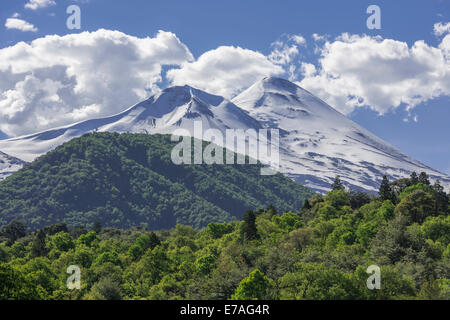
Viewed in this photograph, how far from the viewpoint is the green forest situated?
75.2 meters

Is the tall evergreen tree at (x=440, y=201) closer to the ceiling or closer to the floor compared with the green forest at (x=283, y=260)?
closer to the ceiling

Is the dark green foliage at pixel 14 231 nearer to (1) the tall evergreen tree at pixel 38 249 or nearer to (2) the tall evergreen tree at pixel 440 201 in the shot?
(1) the tall evergreen tree at pixel 38 249

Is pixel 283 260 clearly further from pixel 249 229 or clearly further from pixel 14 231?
pixel 14 231

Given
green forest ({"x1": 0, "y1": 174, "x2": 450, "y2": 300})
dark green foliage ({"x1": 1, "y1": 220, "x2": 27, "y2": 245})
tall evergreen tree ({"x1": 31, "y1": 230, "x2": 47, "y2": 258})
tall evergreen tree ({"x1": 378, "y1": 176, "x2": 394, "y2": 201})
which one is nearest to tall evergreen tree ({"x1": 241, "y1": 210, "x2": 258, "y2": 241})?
green forest ({"x1": 0, "y1": 174, "x2": 450, "y2": 300})

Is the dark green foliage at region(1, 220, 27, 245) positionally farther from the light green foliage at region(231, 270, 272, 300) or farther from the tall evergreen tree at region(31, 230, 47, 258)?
the light green foliage at region(231, 270, 272, 300)

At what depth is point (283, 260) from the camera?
306ft

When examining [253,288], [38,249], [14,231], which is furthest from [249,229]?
[14,231]

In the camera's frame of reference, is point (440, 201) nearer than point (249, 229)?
No

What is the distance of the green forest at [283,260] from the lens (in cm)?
7525

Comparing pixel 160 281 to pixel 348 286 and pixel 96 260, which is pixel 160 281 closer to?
pixel 96 260

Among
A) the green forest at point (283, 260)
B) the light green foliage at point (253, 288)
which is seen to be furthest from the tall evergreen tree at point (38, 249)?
the light green foliage at point (253, 288)
